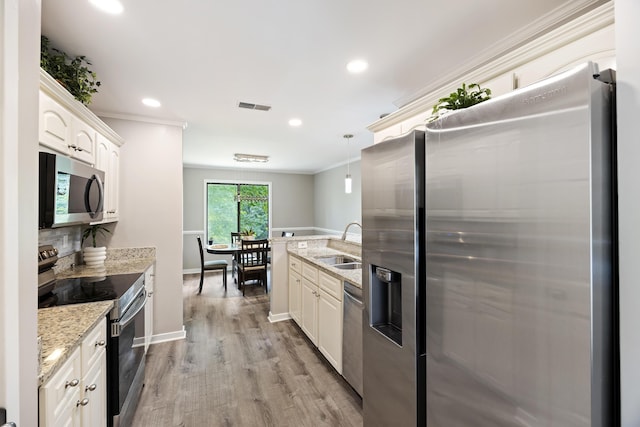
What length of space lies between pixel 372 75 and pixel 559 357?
Answer: 6.81 feet

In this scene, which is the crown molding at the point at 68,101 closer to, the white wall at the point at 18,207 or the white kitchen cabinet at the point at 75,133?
the white kitchen cabinet at the point at 75,133

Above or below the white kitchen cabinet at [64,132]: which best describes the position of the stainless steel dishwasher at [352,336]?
below

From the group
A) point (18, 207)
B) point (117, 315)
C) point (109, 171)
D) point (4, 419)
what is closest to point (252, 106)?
point (109, 171)

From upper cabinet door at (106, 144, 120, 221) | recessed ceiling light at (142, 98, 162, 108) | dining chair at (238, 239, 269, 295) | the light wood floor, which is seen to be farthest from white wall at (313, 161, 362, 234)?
upper cabinet door at (106, 144, 120, 221)

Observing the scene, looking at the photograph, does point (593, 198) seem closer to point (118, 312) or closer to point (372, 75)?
point (372, 75)

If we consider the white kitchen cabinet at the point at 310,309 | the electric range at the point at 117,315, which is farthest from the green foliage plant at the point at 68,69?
the white kitchen cabinet at the point at 310,309

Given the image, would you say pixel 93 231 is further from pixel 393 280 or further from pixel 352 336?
pixel 393 280

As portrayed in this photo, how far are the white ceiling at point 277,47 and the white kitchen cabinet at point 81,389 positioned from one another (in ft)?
5.57

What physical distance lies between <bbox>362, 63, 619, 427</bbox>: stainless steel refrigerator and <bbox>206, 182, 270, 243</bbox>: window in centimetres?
594

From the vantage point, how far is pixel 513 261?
0.88m

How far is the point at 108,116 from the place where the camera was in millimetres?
2996

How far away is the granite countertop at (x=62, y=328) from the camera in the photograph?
1.04m

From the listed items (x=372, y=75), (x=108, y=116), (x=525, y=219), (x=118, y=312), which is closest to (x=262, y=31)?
(x=372, y=75)

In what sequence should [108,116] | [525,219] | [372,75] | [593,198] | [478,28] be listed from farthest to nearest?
[108,116]
[372,75]
[478,28]
[525,219]
[593,198]
